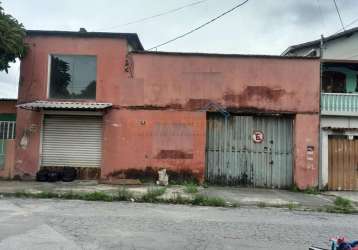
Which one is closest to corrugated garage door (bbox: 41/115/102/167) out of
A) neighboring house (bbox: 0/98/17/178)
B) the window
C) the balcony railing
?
the window

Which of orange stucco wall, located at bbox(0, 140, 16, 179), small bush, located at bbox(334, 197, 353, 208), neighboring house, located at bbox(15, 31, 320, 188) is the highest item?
neighboring house, located at bbox(15, 31, 320, 188)

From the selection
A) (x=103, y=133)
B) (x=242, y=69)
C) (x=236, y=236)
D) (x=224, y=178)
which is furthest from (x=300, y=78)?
(x=236, y=236)

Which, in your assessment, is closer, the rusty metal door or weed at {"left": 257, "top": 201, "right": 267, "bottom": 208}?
weed at {"left": 257, "top": 201, "right": 267, "bottom": 208}

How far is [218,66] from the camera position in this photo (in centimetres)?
1748

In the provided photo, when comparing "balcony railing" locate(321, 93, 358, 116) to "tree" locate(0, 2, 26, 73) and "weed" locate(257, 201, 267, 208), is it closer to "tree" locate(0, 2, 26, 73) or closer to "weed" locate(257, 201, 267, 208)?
"weed" locate(257, 201, 267, 208)

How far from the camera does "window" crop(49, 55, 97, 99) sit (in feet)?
57.5

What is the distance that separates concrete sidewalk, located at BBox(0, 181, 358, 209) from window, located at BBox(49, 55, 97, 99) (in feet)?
12.9

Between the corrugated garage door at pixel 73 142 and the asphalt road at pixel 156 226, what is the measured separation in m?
5.75

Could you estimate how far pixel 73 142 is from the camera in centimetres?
1762

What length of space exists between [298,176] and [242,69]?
516 cm

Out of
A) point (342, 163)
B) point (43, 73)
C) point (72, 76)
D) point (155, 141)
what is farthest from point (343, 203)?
point (43, 73)

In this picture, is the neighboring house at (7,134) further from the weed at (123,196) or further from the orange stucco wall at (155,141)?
the weed at (123,196)

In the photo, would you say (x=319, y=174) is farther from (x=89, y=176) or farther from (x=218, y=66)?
(x=89, y=176)

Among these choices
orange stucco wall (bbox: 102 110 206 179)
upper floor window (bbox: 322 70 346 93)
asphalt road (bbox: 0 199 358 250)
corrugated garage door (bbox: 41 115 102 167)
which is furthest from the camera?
upper floor window (bbox: 322 70 346 93)
